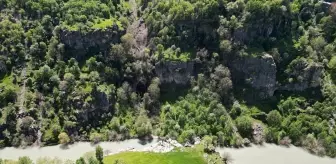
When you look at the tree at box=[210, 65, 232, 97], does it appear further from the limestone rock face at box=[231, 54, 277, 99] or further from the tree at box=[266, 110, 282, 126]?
the tree at box=[266, 110, 282, 126]

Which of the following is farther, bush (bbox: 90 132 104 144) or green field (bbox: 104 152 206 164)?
bush (bbox: 90 132 104 144)

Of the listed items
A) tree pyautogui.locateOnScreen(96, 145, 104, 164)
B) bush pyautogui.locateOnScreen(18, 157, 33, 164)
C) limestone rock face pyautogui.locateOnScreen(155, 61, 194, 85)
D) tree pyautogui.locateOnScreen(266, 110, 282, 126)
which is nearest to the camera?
bush pyautogui.locateOnScreen(18, 157, 33, 164)

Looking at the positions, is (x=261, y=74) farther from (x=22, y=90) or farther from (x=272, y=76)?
(x=22, y=90)

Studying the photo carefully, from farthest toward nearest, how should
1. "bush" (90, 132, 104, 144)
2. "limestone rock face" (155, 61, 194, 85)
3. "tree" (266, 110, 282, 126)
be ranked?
"limestone rock face" (155, 61, 194, 85)
"tree" (266, 110, 282, 126)
"bush" (90, 132, 104, 144)

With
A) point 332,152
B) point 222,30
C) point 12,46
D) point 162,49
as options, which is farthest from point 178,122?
point 12,46

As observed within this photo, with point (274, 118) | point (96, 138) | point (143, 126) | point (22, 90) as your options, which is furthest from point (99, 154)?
A: point (274, 118)

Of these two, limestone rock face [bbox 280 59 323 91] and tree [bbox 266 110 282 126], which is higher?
limestone rock face [bbox 280 59 323 91]

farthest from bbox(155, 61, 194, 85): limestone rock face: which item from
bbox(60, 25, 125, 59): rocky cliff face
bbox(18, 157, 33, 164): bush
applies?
bbox(18, 157, 33, 164): bush
